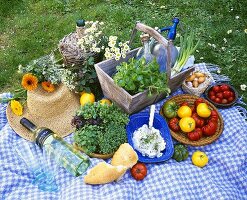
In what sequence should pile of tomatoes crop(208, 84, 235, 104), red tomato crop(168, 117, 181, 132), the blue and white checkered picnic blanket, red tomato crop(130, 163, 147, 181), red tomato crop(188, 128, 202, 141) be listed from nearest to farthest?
the blue and white checkered picnic blanket → red tomato crop(130, 163, 147, 181) → red tomato crop(188, 128, 202, 141) → red tomato crop(168, 117, 181, 132) → pile of tomatoes crop(208, 84, 235, 104)

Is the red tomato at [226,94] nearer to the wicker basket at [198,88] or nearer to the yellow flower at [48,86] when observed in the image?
the wicker basket at [198,88]

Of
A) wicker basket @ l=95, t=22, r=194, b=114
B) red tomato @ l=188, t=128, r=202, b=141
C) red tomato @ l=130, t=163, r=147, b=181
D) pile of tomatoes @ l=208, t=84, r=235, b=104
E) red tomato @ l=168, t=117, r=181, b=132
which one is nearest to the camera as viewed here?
red tomato @ l=130, t=163, r=147, b=181

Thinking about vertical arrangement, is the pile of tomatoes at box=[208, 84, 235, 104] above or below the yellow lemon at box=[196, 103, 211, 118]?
below

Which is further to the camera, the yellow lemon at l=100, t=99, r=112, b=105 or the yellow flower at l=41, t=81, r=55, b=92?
the yellow flower at l=41, t=81, r=55, b=92

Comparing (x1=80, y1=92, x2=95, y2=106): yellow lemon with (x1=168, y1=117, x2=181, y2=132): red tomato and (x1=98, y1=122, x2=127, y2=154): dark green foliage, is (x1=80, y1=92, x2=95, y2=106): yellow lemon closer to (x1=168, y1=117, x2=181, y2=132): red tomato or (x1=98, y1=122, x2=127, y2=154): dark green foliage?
(x1=98, y1=122, x2=127, y2=154): dark green foliage

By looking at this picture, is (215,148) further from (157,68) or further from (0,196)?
(0,196)

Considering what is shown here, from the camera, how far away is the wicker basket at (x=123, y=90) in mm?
3551

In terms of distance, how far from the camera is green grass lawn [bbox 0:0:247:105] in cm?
509

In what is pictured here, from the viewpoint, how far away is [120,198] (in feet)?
10.6

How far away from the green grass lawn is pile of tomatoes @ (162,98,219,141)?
114cm

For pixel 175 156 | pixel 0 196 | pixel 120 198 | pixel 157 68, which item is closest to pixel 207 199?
pixel 175 156

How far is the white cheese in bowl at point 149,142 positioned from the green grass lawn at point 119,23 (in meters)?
1.69

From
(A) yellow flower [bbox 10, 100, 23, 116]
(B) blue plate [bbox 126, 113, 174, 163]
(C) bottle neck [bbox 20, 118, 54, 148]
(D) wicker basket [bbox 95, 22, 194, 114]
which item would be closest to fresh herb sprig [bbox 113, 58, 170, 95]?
(D) wicker basket [bbox 95, 22, 194, 114]

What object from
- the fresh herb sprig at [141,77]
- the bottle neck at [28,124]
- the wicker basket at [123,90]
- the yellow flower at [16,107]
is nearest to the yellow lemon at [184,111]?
the wicker basket at [123,90]
